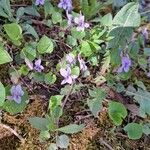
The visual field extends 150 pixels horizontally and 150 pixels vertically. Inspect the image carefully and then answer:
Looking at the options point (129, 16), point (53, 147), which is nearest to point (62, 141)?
point (53, 147)

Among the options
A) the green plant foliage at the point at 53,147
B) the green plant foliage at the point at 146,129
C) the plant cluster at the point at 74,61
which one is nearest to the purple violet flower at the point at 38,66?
the plant cluster at the point at 74,61

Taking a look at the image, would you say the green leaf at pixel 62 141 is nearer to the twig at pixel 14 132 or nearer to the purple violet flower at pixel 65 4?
the twig at pixel 14 132

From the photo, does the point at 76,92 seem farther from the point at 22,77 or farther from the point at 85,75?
the point at 22,77

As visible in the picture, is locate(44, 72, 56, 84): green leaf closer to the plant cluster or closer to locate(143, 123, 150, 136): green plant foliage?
the plant cluster

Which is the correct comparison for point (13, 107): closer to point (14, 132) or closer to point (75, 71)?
point (14, 132)

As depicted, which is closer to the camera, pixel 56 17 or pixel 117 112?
pixel 117 112

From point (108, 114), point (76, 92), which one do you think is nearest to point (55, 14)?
point (76, 92)
